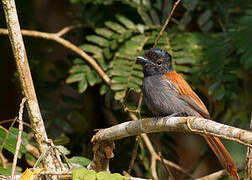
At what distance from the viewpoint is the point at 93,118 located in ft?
17.8

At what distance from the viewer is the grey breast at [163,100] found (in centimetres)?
354

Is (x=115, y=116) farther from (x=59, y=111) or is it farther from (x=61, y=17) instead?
(x=61, y=17)

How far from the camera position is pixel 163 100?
3.56 m

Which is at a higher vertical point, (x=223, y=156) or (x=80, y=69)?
(x=80, y=69)

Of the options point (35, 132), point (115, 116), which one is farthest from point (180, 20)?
point (35, 132)

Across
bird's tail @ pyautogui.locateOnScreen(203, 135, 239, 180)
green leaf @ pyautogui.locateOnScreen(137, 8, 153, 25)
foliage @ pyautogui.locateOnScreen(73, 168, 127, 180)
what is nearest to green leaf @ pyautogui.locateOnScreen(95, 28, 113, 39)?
green leaf @ pyautogui.locateOnScreen(137, 8, 153, 25)

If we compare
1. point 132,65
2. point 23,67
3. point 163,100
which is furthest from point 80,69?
point 23,67

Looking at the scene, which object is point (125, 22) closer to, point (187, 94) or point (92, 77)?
point (92, 77)

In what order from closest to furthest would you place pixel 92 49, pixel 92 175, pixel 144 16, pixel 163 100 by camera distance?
1. pixel 92 175
2. pixel 163 100
3. pixel 92 49
4. pixel 144 16

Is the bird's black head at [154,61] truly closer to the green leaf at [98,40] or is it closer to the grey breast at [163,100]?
the grey breast at [163,100]

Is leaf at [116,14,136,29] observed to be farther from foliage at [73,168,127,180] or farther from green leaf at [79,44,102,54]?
foliage at [73,168,127,180]

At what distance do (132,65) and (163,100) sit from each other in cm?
83

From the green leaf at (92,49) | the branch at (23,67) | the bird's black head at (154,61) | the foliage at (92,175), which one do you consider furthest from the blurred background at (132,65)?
the foliage at (92,175)

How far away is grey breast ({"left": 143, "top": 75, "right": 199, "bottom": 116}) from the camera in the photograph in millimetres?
3545
